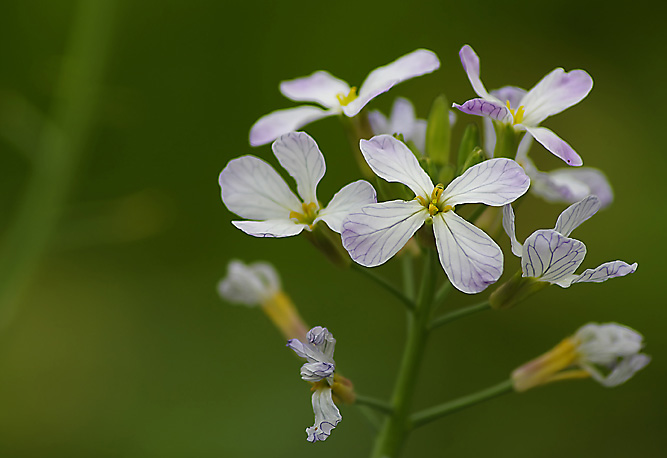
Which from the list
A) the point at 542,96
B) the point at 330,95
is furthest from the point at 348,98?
the point at 542,96

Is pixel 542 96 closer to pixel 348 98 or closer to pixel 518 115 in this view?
pixel 518 115

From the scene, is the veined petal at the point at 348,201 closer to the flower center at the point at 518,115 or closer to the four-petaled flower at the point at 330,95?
the four-petaled flower at the point at 330,95

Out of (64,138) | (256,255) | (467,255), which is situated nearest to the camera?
(467,255)

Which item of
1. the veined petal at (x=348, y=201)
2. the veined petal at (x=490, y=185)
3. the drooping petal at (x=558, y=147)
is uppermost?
the drooping petal at (x=558, y=147)

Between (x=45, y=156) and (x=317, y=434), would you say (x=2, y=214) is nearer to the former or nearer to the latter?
(x=45, y=156)

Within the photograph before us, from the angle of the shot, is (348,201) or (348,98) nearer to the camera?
(348,201)

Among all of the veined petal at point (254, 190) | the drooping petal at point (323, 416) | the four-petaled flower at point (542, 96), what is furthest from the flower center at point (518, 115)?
the drooping petal at point (323, 416)

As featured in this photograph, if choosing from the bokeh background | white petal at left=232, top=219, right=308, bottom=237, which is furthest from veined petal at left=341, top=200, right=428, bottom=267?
the bokeh background
